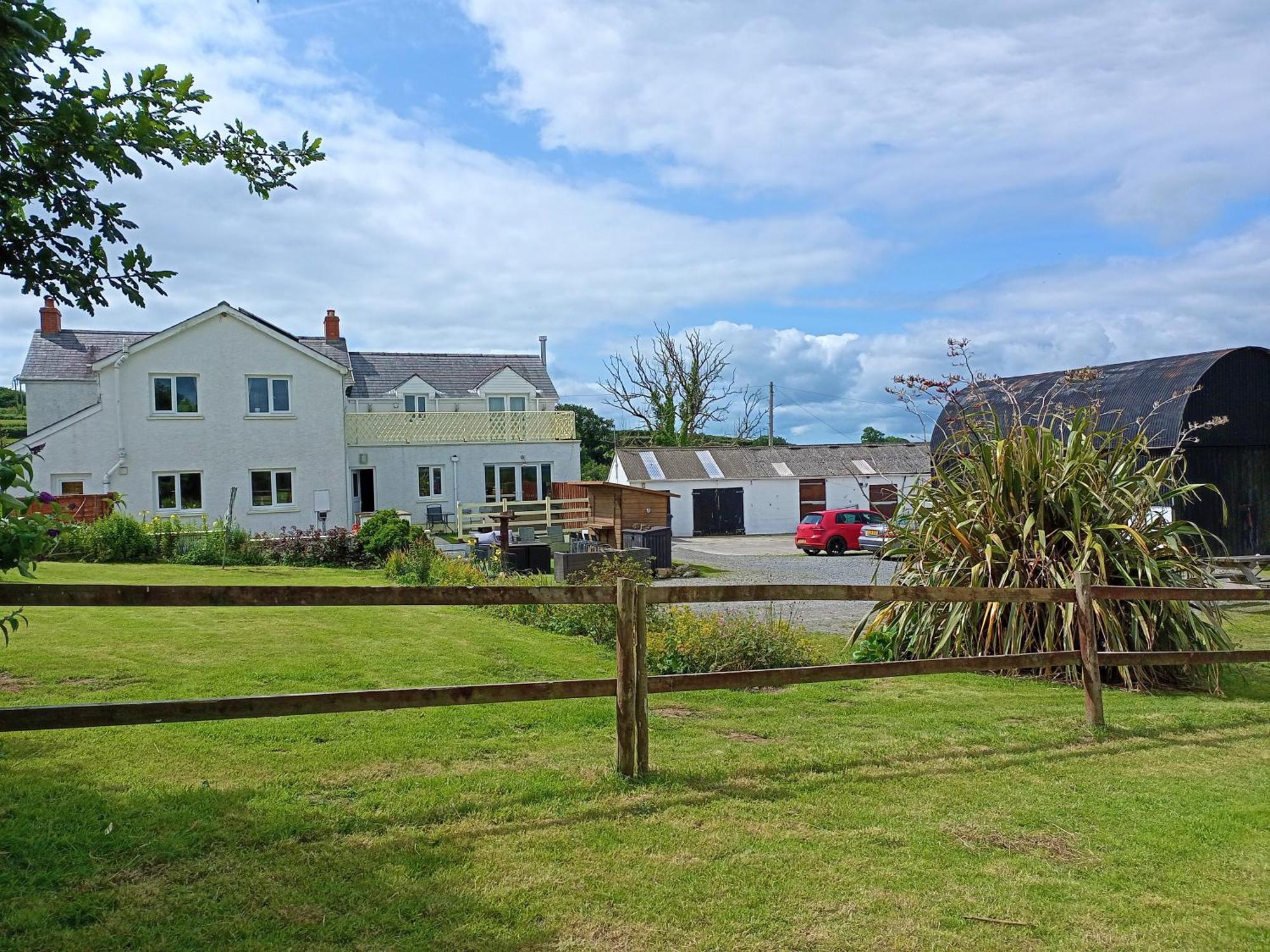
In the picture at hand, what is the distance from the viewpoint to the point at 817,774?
5590 mm

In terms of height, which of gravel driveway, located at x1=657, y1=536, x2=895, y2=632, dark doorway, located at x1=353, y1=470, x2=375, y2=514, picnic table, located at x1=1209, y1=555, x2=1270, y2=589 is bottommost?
gravel driveway, located at x1=657, y1=536, x2=895, y2=632

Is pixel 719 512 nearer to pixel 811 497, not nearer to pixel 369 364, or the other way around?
pixel 811 497

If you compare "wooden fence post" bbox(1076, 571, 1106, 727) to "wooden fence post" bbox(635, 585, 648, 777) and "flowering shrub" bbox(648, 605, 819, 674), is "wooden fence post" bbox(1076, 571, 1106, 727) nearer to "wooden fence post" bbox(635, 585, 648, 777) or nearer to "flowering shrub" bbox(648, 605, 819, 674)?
"flowering shrub" bbox(648, 605, 819, 674)

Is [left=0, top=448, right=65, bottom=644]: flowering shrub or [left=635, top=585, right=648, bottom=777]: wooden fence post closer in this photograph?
[left=0, top=448, right=65, bottom=644]: flowering shrub

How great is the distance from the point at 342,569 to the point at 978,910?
19.7 meters

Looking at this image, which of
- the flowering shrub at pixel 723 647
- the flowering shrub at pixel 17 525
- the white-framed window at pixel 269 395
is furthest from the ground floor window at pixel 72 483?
the flowering shrub at pixel 17 525

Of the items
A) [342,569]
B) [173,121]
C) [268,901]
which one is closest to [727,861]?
[268,901]

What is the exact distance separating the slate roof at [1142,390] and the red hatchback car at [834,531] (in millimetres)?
10701

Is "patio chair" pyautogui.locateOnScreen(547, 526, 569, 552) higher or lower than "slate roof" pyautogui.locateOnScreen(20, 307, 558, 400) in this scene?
lower

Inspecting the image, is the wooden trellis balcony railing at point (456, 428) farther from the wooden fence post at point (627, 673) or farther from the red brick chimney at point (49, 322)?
the wooden fence post at point (627, 673)

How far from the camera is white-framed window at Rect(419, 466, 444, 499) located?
1382 inches

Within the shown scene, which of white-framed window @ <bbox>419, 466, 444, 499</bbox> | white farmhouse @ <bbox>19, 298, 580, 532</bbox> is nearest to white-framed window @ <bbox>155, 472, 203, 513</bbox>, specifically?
white farmhouse @ <bbox>19, 298, 580, 532</bbox>

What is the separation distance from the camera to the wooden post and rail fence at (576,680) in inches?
167

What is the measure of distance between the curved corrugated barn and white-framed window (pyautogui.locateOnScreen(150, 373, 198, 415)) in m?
23.2
